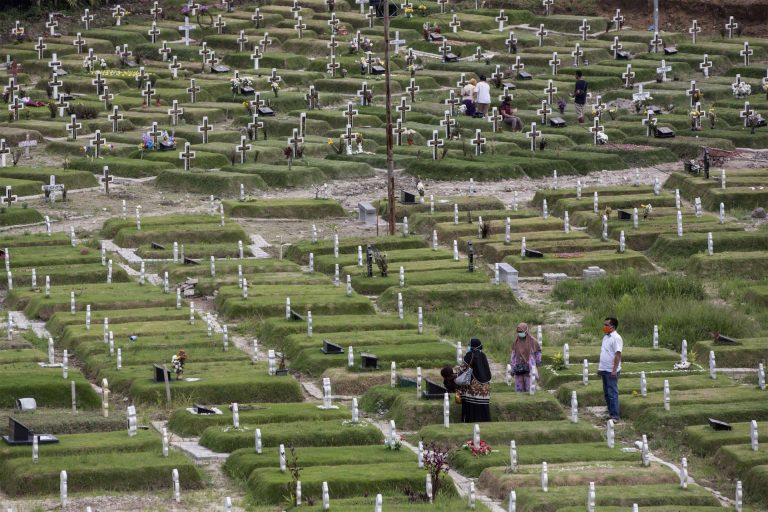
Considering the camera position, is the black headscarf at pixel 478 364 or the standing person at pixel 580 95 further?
the standing person at pixel 580 95

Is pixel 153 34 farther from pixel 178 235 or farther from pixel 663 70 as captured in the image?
pixel 178 235

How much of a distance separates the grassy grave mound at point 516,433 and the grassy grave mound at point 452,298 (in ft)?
40.1

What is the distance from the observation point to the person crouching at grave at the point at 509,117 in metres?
74.6

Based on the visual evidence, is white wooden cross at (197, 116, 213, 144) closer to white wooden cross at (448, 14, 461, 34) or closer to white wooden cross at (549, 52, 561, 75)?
white wooden cross at (549, 52, 561, 75)

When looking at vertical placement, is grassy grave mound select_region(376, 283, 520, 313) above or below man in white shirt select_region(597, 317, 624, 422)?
below

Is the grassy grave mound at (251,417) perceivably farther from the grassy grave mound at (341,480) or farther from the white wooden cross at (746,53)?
the white wooden cross at (746,53)

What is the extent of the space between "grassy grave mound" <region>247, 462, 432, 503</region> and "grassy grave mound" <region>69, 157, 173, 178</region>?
113ft

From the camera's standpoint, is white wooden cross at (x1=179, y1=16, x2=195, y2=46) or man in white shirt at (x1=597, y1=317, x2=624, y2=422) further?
white wooden cross at (x1=179, y1=16, x2=195, y2=46)

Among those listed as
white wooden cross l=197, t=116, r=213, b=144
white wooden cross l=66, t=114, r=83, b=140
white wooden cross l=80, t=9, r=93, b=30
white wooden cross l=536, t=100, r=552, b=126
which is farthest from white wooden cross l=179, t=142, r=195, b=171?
white wooden cross l=80, t=9, r=93, b=30

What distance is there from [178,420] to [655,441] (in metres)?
9.13

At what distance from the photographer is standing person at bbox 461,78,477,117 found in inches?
3002

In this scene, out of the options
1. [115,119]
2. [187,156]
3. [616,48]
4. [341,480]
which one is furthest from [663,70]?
[341,480]

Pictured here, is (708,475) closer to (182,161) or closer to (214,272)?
(214,272)

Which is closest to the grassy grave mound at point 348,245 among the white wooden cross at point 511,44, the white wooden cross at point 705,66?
the white wooden cross at point 705,66
